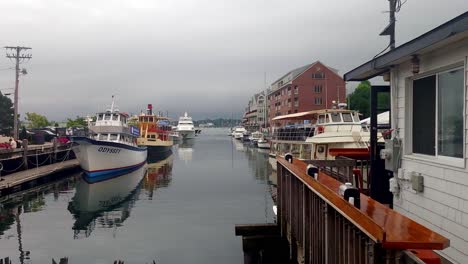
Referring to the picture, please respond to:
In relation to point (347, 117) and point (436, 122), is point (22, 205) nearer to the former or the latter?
point (347, 117)

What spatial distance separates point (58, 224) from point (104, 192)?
9230 millimetres

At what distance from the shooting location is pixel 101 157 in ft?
108

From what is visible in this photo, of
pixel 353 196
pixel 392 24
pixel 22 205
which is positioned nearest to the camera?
pixel 353 196

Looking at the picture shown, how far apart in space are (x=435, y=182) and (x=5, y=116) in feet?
249

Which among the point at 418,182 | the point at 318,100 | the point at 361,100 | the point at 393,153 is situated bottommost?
the point at 418,182

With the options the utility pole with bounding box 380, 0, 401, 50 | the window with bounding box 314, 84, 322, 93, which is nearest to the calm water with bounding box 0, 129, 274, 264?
the utility pole with bounding box 380, 0, 401, 50

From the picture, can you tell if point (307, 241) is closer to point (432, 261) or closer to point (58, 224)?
point (432, 261)

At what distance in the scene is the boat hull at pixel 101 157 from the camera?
3196cm

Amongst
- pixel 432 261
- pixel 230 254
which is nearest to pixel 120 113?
pixel 230 254

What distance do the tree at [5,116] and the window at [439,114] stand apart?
2858 inches

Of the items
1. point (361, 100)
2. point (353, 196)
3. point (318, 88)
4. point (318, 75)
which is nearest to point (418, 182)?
point (353, 196)

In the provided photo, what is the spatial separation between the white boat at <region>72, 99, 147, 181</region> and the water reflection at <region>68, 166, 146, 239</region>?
1212mm

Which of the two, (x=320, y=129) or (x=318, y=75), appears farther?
(x=318, y=75)

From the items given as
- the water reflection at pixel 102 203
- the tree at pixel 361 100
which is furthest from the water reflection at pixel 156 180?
the tree at pixel 361 100
